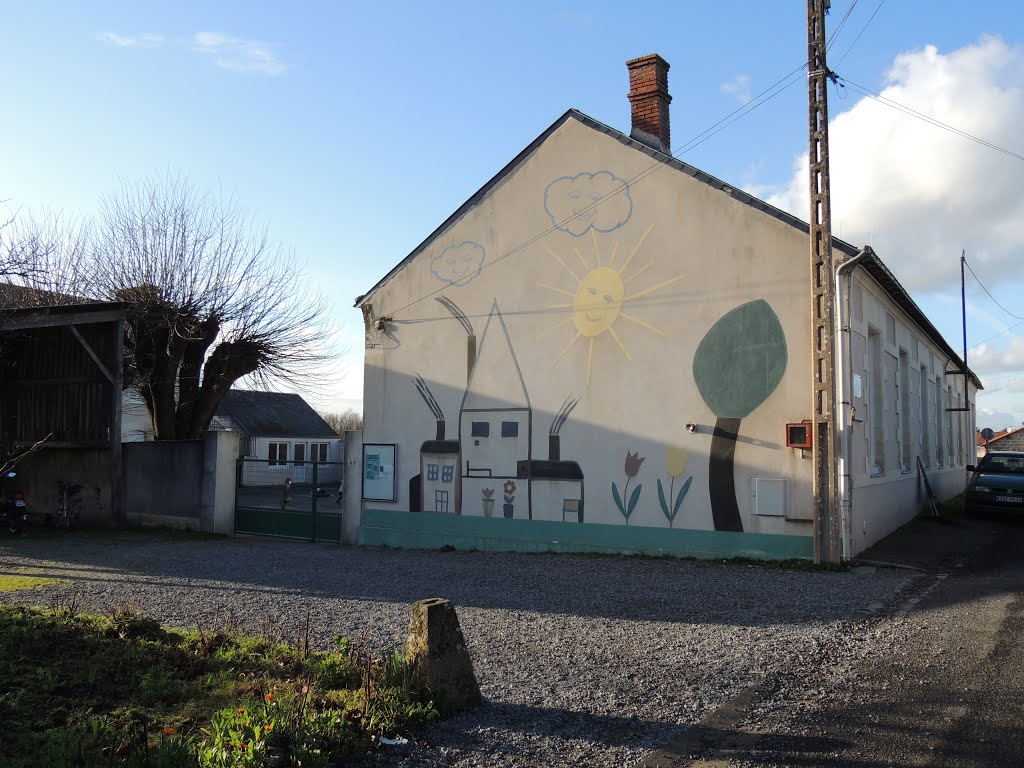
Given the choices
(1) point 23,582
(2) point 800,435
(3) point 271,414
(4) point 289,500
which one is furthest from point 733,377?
(3) point 271,414

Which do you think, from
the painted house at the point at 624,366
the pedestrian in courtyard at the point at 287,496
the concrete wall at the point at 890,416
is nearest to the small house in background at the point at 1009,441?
the concrete wall at the point at 890,416

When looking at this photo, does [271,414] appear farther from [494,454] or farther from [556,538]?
[556,538]

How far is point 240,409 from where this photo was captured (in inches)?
1613

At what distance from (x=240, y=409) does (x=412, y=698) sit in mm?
38647

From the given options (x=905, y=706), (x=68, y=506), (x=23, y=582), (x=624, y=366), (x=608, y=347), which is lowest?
(x=23, y=582)

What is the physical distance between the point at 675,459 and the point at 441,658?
7611mm

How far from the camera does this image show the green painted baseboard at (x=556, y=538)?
11164mm

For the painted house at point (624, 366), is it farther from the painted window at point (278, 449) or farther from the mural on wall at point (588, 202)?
the painted window at point (278, 449)

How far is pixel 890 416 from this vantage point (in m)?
14.1

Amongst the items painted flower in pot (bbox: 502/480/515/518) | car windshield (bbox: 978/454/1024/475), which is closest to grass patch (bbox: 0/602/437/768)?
painted flower in pot (bbox: 502/480/515/518)

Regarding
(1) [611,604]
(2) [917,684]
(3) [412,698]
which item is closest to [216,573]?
(1) [611,604]

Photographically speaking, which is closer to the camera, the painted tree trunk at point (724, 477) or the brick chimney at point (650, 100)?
the painted tree trunk at point (724, 477)

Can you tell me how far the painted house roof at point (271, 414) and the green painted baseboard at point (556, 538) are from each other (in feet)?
82.0

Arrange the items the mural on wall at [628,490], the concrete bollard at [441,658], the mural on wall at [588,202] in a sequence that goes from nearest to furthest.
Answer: the concrete bollard at [441,658]
the mural on wall at [628,490]
the mural on wall at [588,202]
